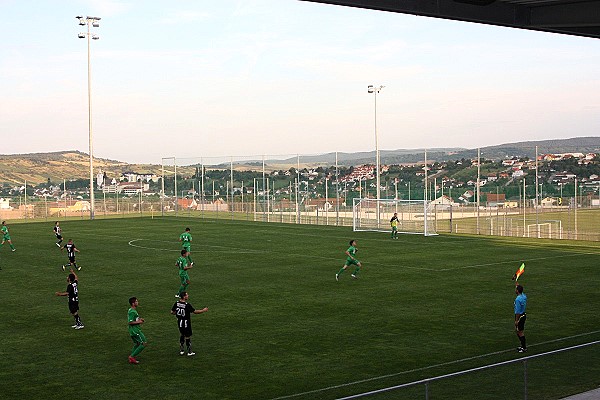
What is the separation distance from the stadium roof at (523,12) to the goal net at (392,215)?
1301 inches

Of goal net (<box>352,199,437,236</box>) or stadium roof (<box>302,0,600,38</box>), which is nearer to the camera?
stadium roof (<box>302,0,600,38</box>)

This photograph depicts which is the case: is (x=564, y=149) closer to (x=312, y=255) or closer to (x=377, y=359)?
(x=312, y=255)

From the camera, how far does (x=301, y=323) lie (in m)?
23.8

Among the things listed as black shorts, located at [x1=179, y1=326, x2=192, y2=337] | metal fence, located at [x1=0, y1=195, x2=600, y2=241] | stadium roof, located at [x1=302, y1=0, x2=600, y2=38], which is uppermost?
stadium roof, located at [x1=302, y1=0, x2=600, y2=38]

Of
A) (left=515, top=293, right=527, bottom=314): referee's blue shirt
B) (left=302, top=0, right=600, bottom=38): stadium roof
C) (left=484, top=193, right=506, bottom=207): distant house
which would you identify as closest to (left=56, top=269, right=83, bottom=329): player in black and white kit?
(left=302, top=0, right=600, bottom=38): stadium roof

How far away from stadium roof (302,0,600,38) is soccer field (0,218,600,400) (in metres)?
8.33

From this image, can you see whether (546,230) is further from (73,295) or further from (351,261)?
(73,295)

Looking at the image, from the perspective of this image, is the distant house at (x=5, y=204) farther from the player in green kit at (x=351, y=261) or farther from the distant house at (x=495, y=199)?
the player in green kit at (x=351, y=261)

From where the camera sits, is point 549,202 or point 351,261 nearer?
point 351,261

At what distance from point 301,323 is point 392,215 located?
3827 centimetres

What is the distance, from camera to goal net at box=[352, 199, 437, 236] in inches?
2290

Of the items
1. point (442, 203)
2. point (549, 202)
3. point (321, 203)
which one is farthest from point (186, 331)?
point (321, 203)

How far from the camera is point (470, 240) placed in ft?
166

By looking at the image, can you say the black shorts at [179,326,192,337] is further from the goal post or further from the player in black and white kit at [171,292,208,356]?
the goal post
